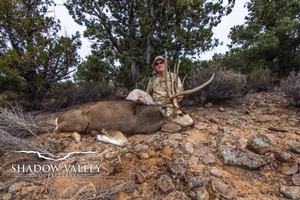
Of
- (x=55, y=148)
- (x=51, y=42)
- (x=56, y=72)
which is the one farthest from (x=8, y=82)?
(x=55, y=148)

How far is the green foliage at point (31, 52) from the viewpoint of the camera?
4.12m

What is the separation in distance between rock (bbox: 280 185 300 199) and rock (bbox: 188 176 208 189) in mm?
772

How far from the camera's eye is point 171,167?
210 centimetres

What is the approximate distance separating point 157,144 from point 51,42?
429 centimetres

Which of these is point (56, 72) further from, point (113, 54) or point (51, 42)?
point (113, 54)

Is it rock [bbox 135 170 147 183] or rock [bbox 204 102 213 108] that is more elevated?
rock [bbox 204 102 213 108]

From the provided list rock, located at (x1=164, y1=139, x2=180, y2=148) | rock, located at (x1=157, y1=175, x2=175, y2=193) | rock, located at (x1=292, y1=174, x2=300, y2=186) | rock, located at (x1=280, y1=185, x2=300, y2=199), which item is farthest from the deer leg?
rock, located at (x1=292, y1=174, x2=300, y2=186)

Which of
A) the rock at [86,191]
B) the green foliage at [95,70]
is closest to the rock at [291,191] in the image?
the rock at [86,191]

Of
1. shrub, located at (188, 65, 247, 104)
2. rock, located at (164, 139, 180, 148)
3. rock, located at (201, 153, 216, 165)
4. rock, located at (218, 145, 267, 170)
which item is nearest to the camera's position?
rock, located at (218, 145, 267, 170)

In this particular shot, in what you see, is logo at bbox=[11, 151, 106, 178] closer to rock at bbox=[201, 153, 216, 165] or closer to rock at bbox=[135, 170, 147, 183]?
rock at bbox=[135, 170, 147, 183]

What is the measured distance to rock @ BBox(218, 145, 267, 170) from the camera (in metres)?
2.09

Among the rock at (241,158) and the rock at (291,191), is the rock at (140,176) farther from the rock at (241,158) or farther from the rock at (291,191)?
the rock at (291,191)

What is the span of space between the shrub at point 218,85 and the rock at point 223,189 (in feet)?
9.24

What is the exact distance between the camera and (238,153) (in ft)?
7.44
